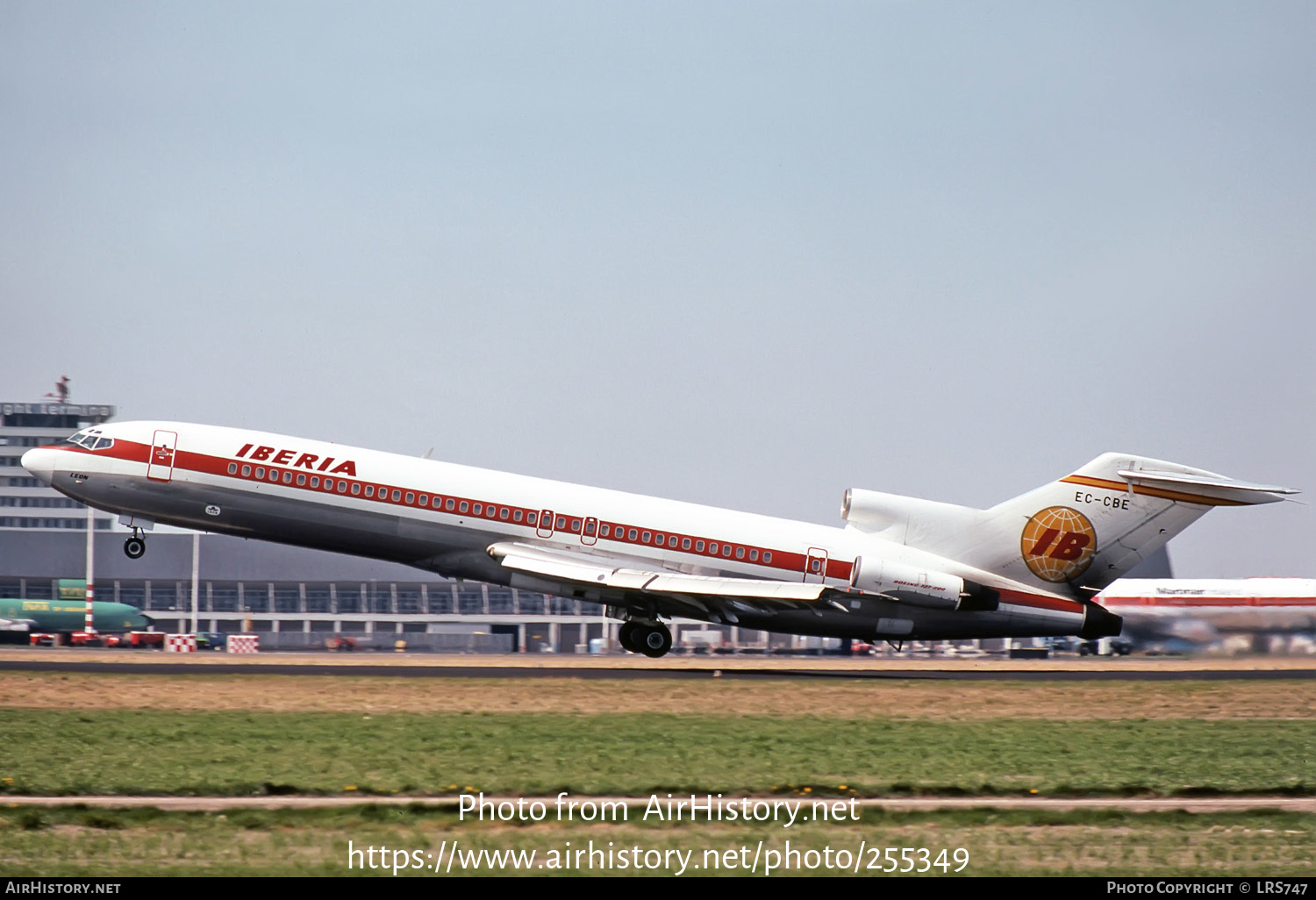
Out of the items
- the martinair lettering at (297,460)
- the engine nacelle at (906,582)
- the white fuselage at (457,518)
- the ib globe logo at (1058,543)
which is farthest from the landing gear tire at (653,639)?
the ib globe logo at (1058,543)

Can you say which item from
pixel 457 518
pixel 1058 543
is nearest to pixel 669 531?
pixel 457 518

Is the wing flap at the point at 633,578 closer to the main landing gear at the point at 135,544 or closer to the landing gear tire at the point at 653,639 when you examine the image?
the landing gear tire at the point at 653,639

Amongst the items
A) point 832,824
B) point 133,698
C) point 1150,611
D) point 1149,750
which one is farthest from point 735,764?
point 1150,611

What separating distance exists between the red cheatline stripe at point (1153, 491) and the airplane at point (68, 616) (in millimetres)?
72563

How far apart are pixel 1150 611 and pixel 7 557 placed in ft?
265

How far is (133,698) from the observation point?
25.9 m

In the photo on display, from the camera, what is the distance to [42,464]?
35781 millimetres

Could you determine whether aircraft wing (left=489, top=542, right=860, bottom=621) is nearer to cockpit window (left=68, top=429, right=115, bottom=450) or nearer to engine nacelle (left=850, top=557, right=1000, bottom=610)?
engine nacelle (left=850, top=557, right=1000, bottom=610)

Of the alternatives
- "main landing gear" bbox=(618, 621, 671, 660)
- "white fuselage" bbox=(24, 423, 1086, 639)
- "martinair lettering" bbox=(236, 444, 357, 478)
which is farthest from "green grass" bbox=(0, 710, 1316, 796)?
"martinair lettering" bbox=(236, 444, 357, 478)

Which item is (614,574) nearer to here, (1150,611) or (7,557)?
(1150,611)

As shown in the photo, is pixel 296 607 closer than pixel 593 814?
No

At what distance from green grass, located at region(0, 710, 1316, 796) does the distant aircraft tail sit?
10.2 m

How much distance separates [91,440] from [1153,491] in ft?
89.8

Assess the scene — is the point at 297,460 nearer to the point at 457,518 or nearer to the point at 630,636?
the point at 457,518
